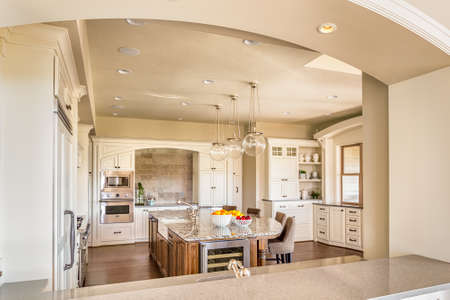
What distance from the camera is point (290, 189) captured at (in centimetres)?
785

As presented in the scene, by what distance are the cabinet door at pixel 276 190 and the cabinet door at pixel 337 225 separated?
3.95ft

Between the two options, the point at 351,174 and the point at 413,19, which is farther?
the point at 351,174

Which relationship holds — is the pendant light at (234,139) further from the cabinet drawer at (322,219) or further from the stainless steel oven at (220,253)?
the cabinet drawer at (322,219)

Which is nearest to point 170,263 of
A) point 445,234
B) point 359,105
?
point 445,234

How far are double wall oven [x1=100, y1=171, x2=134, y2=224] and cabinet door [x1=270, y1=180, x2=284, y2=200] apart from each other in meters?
3.17

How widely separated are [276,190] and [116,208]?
3.63 meters

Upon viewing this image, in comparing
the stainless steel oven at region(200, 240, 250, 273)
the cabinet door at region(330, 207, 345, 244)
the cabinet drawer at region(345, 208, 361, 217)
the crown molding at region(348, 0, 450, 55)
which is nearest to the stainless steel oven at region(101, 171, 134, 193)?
the stainless steel oven at region(200, 240, 250, 273)

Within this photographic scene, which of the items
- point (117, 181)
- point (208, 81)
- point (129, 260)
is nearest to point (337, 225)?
point (129, 260)

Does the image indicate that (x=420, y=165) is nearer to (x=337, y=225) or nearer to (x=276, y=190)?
(x=337, y=225)

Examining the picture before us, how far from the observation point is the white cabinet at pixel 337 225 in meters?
6.84

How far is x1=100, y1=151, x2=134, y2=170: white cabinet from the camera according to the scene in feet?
23.4

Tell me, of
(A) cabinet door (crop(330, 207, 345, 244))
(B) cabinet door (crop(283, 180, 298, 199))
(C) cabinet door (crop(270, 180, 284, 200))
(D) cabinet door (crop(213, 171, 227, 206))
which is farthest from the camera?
(D) cabinet door (crop(213, 171, 227, 206))

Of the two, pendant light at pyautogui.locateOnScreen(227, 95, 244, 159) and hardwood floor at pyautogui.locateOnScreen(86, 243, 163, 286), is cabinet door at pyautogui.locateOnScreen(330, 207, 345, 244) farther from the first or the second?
hardwood floor at pyautogui.locateOnScreen(86, 243, 163, 286)

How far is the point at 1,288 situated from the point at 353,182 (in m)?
7.02
